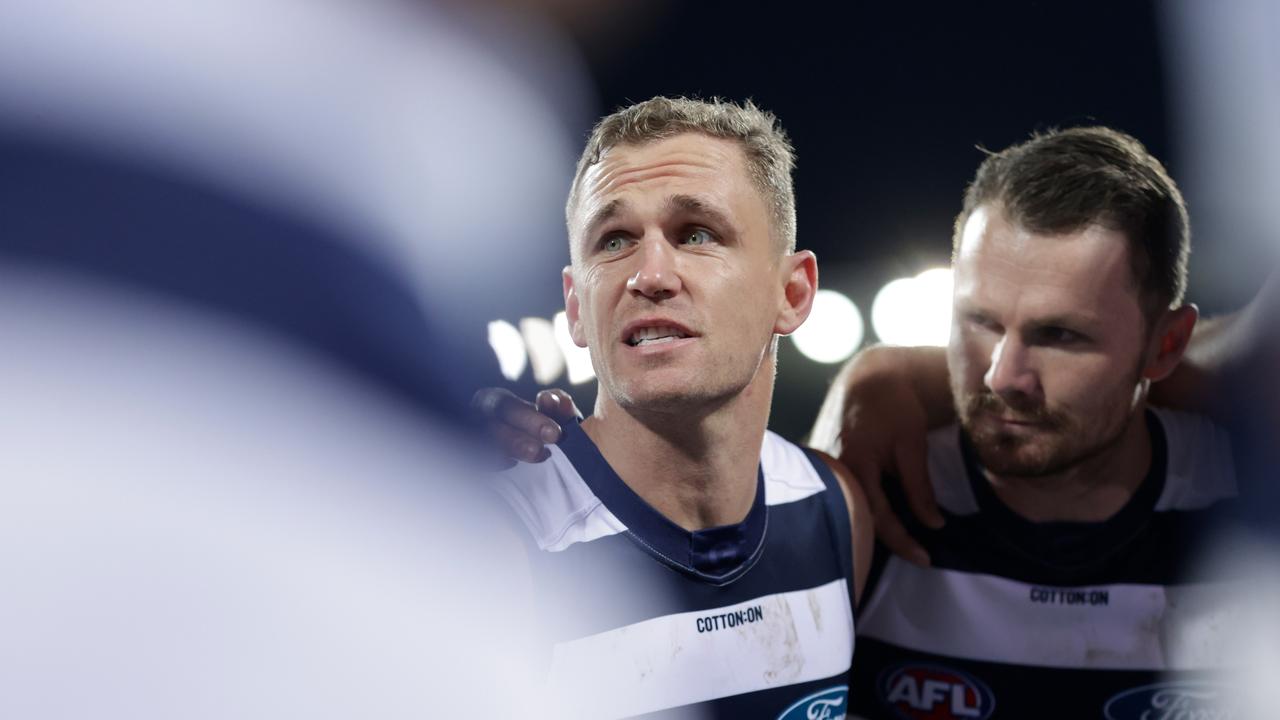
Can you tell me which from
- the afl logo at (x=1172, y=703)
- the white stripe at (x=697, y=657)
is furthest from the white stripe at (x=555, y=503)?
the afl logo at (x=1172, y=703)

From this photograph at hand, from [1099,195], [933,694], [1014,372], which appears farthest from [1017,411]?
[933,694]

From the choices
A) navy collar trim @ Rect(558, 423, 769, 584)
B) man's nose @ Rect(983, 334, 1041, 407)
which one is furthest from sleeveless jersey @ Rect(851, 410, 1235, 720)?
navy collar trim @ Rect(558, 423, 769, 584)

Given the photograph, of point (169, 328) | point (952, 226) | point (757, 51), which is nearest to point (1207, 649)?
point (952, 226)

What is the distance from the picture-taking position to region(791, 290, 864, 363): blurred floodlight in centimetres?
118

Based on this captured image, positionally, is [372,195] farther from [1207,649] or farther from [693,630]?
[1207,649]

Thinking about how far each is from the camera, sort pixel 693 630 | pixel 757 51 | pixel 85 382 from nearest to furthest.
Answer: pixel 85 382, pixel 693 630, pixel 757 51

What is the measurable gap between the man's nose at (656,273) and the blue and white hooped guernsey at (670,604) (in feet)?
0.64

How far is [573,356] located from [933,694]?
654mm

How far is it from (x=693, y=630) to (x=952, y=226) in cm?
59

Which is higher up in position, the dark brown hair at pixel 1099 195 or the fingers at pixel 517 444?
the dark brown hair at pixel 1099 195

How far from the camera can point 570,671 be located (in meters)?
0.97

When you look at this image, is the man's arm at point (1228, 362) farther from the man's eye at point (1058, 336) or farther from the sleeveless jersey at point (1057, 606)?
the man's eye at point (1058, 336)

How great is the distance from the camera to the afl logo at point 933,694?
1.24m

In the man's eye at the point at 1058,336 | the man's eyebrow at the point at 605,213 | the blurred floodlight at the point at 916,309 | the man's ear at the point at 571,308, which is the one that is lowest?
the man's ear at the point at 571,308
